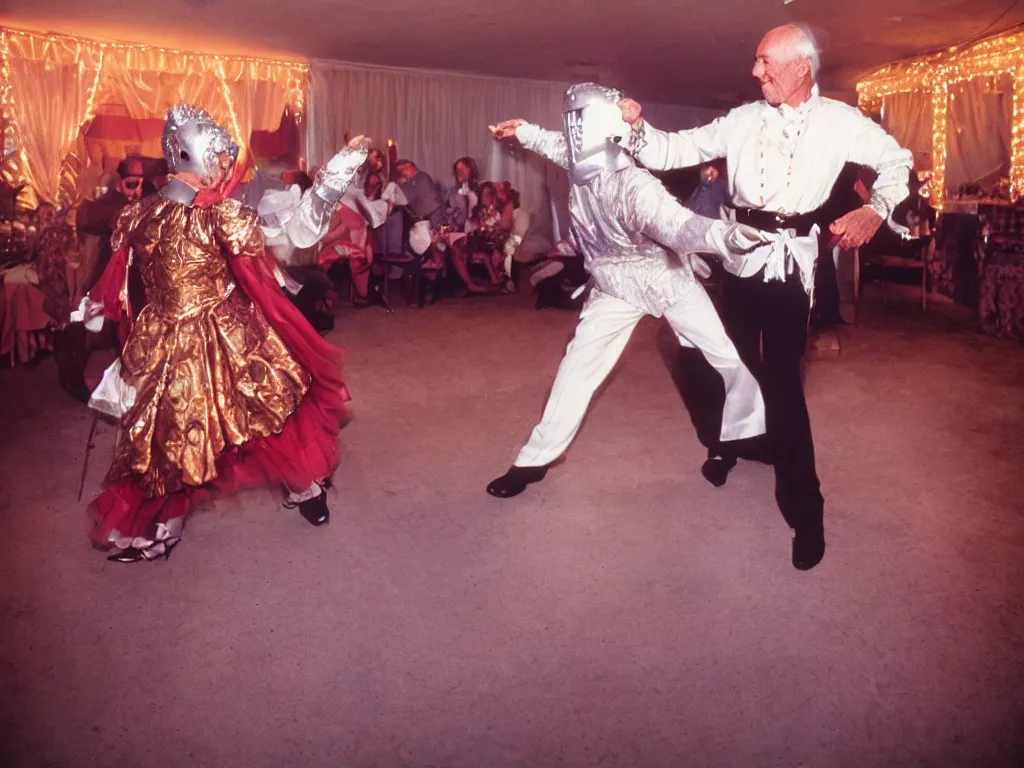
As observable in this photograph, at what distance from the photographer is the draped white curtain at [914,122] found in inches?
376

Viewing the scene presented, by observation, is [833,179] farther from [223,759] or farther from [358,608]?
[223,759]

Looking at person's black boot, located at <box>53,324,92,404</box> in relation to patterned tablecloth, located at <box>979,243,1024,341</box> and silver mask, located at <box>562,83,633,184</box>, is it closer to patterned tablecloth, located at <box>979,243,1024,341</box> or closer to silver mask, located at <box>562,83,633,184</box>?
silver mask, located at <box>562,83,633,184</box>

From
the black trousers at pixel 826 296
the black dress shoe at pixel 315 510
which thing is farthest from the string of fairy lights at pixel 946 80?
the black dress shoe at pixel 315 510

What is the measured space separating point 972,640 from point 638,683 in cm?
98

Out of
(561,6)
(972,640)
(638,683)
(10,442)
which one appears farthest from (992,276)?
(10,442)

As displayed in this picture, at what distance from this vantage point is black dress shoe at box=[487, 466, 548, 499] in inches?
132

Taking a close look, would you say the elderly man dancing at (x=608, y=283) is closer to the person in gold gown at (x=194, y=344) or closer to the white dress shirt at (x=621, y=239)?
the white dress shirt at (x=621, y=239)

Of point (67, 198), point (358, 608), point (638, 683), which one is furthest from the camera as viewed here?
point (67, 198)

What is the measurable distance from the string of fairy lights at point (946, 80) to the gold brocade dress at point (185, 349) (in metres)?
7.54

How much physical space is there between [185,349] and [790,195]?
6.74ft

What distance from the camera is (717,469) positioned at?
355 cm

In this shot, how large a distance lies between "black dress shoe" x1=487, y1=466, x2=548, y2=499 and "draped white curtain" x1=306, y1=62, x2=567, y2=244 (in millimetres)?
7549

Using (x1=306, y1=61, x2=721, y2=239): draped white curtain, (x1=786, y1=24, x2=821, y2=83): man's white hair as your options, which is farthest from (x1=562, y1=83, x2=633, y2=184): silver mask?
(x1=306, y1=61, x2=721, y2=239): draped white curtain

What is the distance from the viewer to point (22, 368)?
221 inches
